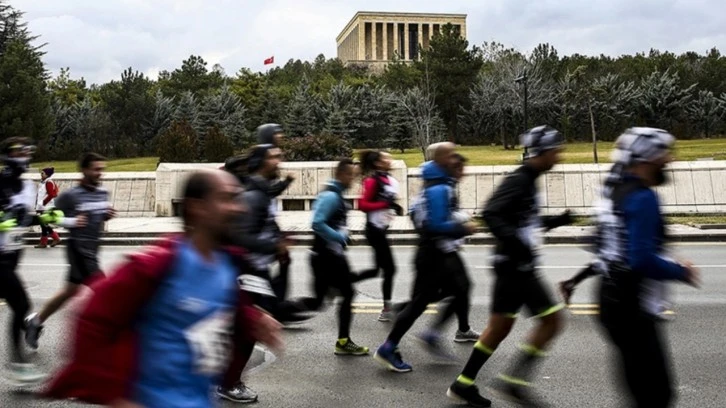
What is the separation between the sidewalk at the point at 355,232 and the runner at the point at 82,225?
797 cm

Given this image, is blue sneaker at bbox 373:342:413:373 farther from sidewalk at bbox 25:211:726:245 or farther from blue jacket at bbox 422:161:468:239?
sidewalk at bbox 25:211:726:245

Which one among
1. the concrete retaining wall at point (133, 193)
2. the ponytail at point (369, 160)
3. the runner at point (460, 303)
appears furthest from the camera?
the concrete retaining wall at point (133, 193)

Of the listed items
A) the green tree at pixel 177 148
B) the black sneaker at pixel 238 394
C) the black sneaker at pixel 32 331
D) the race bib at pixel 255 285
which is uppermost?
the green tree at pixel 177 148

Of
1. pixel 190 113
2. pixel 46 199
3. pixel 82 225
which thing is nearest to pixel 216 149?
pixel 190 113

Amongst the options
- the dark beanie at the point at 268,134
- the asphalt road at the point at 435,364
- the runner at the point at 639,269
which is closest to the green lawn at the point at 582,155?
the asphalt road at the point at 435,364

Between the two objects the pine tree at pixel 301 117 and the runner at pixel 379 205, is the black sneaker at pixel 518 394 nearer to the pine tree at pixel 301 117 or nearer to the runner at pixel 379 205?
the runner at pixel 379 205

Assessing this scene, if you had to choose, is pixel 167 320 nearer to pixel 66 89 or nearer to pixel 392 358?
pixel 392 358

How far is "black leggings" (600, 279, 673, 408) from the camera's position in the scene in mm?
3514

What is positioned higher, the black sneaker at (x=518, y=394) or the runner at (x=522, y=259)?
the runner at (x=522, y=259)

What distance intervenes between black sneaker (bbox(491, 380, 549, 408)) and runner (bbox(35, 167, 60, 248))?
12.2 meters

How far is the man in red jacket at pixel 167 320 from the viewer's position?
2.25 m

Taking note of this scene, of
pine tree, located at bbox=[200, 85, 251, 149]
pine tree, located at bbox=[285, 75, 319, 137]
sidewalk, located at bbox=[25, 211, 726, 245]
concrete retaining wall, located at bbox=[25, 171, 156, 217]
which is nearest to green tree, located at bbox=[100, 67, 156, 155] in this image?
pine tree, located at bbox=[200, 85, 251, 149]

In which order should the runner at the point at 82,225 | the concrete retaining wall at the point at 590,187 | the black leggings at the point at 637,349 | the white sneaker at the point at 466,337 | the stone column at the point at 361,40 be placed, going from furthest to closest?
the stone column at the point at 361,40, the concrete retaining wall at the point at 590,187, the white sneaker at the point at 466,337, the runner at the point at 82,225, the black leggings at the point at 637,349

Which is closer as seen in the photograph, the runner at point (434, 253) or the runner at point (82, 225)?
the runner at point (434, 253)
